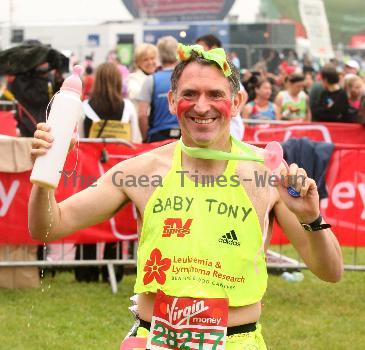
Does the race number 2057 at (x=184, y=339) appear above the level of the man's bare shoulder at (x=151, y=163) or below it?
below

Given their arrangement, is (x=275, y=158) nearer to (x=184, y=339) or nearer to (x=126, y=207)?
Result: (x=184, y=339)

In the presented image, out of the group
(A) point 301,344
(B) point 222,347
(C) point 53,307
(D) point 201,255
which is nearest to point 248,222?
(D) point 201,255

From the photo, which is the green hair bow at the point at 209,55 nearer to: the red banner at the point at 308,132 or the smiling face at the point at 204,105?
the smiling face at the point at 204,105

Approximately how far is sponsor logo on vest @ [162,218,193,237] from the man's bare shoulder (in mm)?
226

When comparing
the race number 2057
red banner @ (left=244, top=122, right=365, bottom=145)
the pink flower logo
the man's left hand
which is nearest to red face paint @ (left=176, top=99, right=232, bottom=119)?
the man's left hand

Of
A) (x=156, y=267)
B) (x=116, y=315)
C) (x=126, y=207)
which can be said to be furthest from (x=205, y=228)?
(x=126, y=207)

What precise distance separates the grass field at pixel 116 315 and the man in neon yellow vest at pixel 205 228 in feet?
10.8

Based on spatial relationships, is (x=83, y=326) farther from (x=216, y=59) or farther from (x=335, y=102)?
(x=335, y=102)

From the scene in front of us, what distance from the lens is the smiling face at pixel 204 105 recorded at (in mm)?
3469

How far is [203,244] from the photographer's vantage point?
3.45 m

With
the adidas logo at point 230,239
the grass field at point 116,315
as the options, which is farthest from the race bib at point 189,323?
the grass field at point 116,315

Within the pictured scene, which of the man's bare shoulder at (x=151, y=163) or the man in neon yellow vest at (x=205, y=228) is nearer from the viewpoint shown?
the man in neon yellow vest at (x=205, y=228)

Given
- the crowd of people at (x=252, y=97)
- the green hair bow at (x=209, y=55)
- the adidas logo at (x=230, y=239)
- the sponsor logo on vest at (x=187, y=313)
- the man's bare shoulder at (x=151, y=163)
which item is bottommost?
the crowd of people at (x=252, y=97)

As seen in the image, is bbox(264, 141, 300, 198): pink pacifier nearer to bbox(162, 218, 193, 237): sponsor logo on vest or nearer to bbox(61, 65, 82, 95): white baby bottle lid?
bbox(162, 218, 193, 237): sponsor logo on vest
